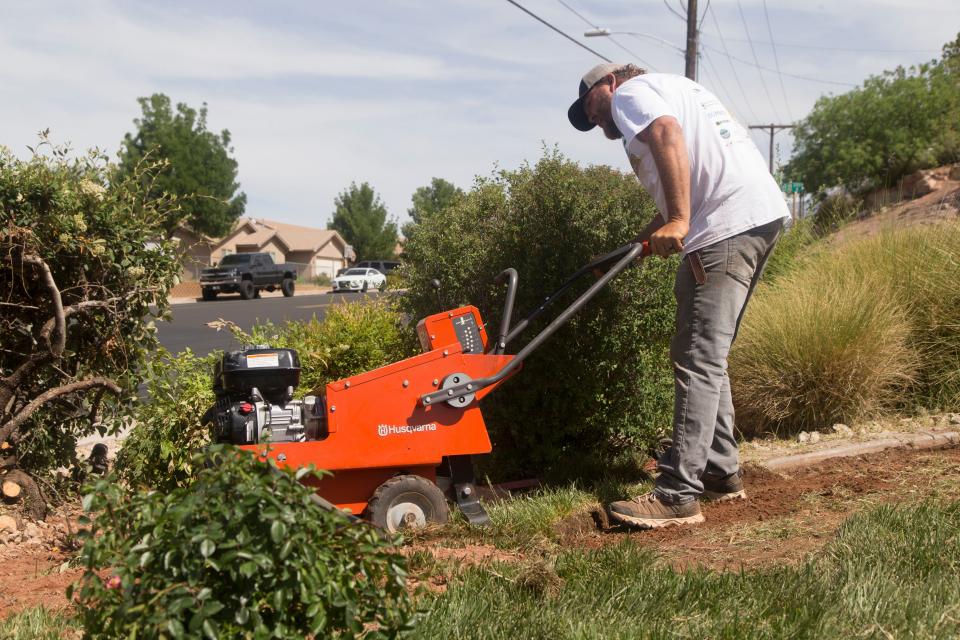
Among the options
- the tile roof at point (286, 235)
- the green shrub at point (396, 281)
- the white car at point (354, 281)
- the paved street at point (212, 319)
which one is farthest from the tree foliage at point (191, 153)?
the green shrub at point (396, 281)

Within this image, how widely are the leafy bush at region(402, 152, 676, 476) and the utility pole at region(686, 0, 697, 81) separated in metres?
14.8

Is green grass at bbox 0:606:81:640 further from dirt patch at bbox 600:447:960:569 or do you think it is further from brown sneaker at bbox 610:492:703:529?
brown sneaker at bbox 610:492:703:529

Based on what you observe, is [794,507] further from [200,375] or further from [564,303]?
[200,375]

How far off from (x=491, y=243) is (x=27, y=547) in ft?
9.47

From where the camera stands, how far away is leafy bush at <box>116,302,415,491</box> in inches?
188

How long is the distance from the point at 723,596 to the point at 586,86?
2.52 m

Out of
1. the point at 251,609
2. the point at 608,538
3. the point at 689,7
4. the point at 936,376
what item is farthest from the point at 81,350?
the point at 689,7

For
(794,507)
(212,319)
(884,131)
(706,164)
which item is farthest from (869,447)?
(884,131)

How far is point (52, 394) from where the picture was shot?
14.1 feet

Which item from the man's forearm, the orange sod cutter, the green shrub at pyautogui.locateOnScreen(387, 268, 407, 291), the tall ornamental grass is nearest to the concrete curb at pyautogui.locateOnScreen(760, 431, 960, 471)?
the tall ornamental grass

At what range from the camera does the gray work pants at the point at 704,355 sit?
412 centimetres

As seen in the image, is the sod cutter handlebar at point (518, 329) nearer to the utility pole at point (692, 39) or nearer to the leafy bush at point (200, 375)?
the leafy bush at point (200, 375)

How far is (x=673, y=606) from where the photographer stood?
2.81 m

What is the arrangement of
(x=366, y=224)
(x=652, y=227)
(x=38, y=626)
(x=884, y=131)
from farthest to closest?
1. (x=366, y=224)
2. (x=884, y=131)
3. (x=652, y=227)
4. (x=38, y=626)
